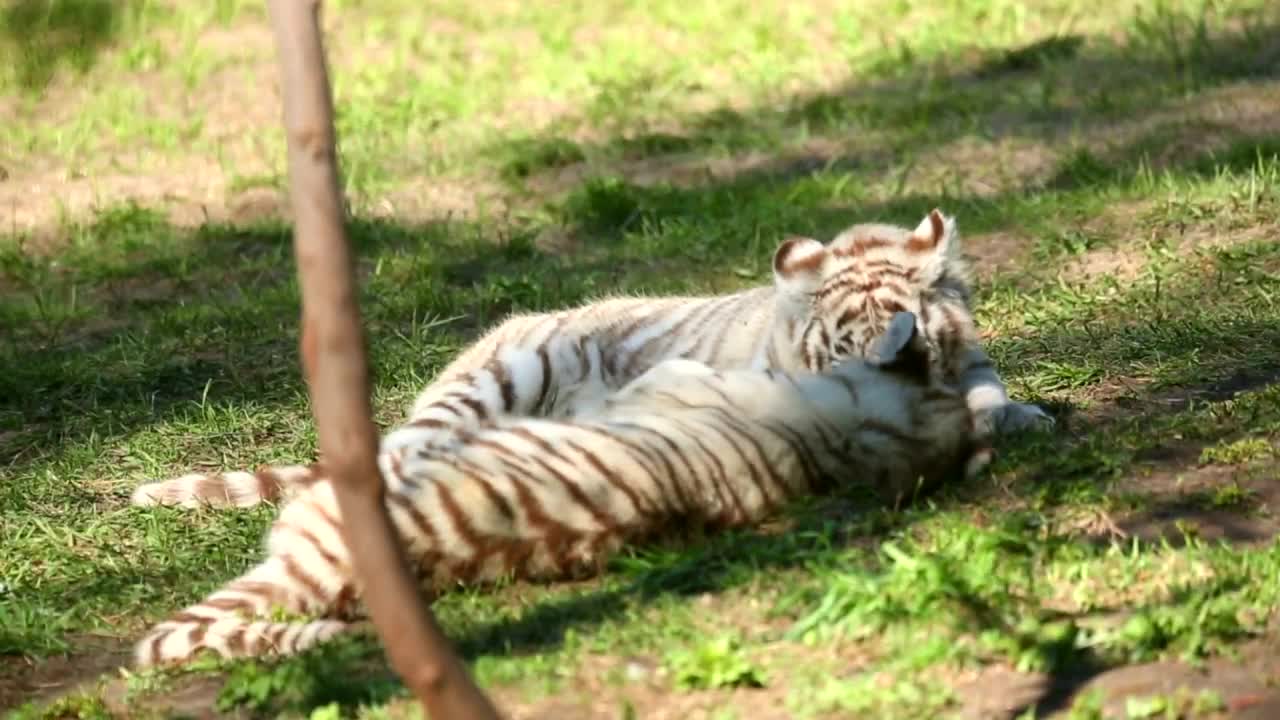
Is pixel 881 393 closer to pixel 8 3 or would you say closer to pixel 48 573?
pixel 48 573

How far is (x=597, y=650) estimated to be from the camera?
420 cm

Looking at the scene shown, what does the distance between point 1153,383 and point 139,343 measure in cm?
375

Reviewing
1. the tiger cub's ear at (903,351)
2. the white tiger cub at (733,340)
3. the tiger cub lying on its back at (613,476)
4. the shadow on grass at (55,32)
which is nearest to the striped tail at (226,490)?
the white tiger cub at (733,340)

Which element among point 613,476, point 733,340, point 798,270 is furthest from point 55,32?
point 613,476

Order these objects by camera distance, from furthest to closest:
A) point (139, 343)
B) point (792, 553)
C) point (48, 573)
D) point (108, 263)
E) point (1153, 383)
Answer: point (108, 263)
point (139, 343)
point (1153, 383)
point (48, 573)
point (792, 553)

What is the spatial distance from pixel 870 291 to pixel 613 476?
1475mm

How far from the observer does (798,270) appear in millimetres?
6168

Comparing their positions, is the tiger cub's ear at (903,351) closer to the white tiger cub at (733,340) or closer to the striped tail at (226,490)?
the white tiger cub at (733,340)

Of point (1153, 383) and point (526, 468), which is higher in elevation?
point (526, 468)

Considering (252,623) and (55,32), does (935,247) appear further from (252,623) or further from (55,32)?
(55,32)

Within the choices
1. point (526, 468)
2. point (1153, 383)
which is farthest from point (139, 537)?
point (1153, 383)

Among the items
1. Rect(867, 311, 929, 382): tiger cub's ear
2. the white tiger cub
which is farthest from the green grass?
Rect(867, 311, 929, 382): tiger cub's ear

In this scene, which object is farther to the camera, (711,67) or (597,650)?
(711,67)

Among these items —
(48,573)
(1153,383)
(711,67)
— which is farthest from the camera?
(711,67)
